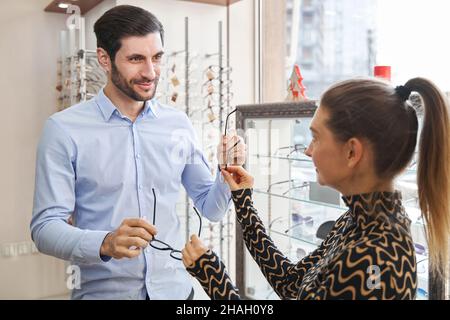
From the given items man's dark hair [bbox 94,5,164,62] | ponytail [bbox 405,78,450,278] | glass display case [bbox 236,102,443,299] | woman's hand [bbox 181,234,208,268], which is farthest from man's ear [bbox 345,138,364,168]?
glass display case [bbox 236,102,443,299]

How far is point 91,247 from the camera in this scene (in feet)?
4.02

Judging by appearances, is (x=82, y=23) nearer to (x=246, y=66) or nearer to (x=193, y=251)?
(x=246, y=66)

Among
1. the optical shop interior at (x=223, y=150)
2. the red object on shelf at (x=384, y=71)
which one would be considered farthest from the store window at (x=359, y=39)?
the red object on shelf at (x=384, y=71)

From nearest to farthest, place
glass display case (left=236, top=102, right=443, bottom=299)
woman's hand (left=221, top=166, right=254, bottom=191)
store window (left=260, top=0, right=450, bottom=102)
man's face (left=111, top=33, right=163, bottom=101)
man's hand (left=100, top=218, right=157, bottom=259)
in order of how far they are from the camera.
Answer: man's hand (left=100, top=218, right=157, bottom=259)
woman's hand (left=221, top=166, right=254, bottom=191)
man's face (left=111, top=33, right=163, bottom=101)
store window (left=260, top=0, right=450, bottom=102)
glass display case (left=236, top=102, right=443, bottom=299)

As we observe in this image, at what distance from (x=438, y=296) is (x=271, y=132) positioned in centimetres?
124

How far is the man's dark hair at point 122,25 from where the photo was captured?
1.43 metres

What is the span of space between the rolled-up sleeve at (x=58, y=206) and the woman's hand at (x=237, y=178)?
0.38 m

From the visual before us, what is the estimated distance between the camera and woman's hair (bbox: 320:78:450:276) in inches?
37.8

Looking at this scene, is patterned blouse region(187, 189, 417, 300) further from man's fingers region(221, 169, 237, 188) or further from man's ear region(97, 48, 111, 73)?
man's ear region(97, 48, 111, 73)

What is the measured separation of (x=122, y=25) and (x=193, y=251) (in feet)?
2.51

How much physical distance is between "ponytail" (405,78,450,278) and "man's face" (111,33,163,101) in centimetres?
80

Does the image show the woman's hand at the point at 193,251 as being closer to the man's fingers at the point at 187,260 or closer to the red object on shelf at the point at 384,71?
the man's fingers at the point at 187,260

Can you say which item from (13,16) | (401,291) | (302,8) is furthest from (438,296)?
(13,16)

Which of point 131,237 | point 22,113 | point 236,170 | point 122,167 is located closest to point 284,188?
point 236,170
